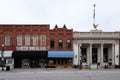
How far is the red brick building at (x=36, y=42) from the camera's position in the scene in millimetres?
64125

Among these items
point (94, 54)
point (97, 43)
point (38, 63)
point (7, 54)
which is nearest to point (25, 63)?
point (38, 63)

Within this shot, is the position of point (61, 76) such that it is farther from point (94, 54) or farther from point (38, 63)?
point (94, 54)

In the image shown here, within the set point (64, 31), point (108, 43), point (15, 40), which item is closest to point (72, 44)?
point (64, 31)

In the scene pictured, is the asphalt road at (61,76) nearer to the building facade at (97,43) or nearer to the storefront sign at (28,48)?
the storefront sign at (28,48)

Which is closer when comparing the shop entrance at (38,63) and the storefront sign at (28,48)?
the storefront sign at (28,48)

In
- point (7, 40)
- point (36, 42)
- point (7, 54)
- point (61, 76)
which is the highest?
point (7, 40)

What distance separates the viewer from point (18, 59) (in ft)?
211

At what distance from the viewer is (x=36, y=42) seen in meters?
64.2

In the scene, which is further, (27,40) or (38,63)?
(38,63)

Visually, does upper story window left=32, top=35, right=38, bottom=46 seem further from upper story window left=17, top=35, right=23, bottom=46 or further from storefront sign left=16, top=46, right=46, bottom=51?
upper story window left=17, top=35, right=23, bottom=46

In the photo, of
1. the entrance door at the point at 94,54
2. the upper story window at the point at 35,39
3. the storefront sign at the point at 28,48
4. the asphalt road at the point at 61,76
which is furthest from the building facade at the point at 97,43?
the asphalt road at the point at 61,76

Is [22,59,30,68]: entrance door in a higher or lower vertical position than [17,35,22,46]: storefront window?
lower

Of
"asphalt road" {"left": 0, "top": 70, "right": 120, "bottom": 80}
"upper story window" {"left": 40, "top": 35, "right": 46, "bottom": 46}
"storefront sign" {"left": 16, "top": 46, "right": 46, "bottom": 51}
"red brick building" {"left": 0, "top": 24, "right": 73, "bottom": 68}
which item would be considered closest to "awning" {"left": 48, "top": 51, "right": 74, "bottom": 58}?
"red brick building" {"left": 0, "top": 24, "right": 73, "bottom": 68}

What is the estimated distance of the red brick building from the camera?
64.1m
